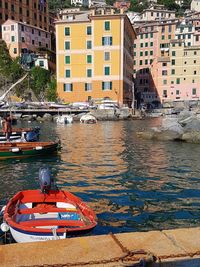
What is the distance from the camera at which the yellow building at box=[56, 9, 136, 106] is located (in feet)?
209

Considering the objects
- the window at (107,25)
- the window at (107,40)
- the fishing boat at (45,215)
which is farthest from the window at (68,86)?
the fishing boat at (45,215)

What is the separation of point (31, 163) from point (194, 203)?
10.1 m

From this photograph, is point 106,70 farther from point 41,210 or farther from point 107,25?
point 41,210

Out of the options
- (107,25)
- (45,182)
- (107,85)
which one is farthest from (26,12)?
(45,182)

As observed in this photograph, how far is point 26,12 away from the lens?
91125 millimetres

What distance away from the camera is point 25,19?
297 ft

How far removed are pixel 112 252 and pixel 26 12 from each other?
95.9 metres

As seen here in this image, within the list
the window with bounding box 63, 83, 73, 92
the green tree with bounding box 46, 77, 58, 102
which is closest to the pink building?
the green tree with bounding box 46, 77, 58, 102

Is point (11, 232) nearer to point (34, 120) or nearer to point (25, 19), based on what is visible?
point (34, 120)

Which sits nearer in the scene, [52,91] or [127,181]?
[127,181]

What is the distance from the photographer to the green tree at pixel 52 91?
69.0m

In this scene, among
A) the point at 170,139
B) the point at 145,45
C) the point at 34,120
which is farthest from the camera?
the point at 145,45

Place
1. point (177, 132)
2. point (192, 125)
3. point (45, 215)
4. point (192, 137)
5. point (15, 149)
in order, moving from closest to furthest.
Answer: point (45, 215), point (15, 149), point (192, 137), point (177, 132), point (192, 125)

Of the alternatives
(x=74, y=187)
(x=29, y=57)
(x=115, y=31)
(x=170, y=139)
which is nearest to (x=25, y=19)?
(x=29, y=57)
